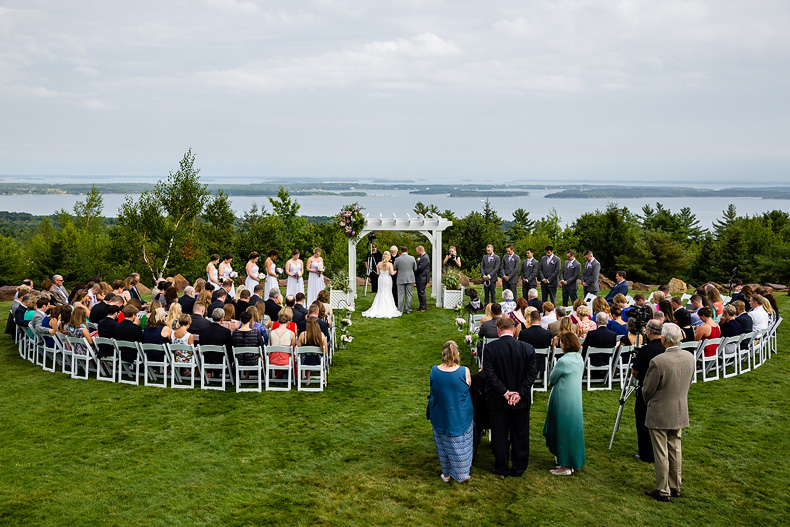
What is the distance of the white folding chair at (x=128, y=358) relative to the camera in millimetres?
8734

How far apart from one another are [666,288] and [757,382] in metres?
2.57

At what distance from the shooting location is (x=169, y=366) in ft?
31.1

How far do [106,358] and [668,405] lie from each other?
7.71m

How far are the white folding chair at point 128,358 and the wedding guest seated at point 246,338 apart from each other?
1.46 meters

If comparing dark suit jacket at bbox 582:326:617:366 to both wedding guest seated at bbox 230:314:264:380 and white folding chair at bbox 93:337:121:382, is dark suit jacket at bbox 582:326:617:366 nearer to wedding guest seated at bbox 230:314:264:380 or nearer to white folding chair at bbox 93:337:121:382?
wedding guest seated at bbox 230:314:264:380

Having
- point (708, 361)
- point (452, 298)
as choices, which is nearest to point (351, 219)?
point (452, 298)

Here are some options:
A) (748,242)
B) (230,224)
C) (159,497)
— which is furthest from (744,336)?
(230,224)

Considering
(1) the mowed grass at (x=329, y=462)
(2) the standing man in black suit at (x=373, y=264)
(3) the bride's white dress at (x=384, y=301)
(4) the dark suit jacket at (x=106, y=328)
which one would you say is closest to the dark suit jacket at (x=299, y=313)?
(1) the mowed grass at (x=329, y=462)

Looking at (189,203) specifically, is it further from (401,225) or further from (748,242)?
(748,242)

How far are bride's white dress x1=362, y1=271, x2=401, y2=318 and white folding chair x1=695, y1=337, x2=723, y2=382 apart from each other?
7.10 m

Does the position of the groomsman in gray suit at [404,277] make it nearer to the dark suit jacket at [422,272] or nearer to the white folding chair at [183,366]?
the dark suit jacket at [422,272]

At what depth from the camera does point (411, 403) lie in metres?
8.27

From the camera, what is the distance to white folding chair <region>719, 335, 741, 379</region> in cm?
902

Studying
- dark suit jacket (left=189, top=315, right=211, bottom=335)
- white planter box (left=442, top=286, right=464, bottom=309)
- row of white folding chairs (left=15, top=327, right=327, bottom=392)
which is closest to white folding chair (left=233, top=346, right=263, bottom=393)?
row of white folding chairs (left=15, top=327, right=327, bottom=392)
